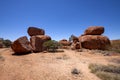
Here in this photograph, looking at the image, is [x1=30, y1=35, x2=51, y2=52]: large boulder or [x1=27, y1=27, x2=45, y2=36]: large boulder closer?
[x1=30, y1=35, x2=51, y2=52]: large boulder

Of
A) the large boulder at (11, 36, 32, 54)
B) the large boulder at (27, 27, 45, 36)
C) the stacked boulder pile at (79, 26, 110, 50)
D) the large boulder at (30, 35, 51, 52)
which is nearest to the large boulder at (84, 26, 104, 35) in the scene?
the stacked boulder pile at (79, 26, 110, 50)

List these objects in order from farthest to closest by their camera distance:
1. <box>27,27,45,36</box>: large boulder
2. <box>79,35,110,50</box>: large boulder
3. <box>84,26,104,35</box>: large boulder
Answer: <box>84,26,104,35</box>: large boulder < <box>27,27,45,36</box>: large boulder < <box>79,35,110,50</box>: large boulder

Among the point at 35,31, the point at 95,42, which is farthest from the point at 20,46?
the point at 95,42

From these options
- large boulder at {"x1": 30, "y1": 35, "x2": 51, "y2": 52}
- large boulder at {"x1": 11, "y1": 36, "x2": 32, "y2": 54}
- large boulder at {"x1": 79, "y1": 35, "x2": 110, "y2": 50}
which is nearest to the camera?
large boulder at {"x1": 11, "y1": 36, "x2": 32, "y2": 54}

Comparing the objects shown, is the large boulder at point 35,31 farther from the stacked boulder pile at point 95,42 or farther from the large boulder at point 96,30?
the large boulder at point 96,30

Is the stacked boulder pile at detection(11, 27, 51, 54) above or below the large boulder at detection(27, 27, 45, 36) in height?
below

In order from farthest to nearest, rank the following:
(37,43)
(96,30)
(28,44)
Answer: (96,30)
(37,43)
(28,44)

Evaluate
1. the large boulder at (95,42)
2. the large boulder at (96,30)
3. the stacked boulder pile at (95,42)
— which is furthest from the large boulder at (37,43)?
the large boulder at (96,30)

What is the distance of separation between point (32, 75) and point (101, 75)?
14.6 feet

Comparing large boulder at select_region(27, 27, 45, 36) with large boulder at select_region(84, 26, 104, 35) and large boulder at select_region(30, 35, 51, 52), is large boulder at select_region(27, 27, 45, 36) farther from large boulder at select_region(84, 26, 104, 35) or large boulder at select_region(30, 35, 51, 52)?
large boulder at select_region(84, 26, 104, 35)

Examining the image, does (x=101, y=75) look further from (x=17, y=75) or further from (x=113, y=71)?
(x=17, y=75)

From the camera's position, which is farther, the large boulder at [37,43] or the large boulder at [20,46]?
the large boulder at [37,43]

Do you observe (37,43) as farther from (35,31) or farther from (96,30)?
(96,30)

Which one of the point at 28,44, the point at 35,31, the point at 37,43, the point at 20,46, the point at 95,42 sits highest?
the point at 35,31
